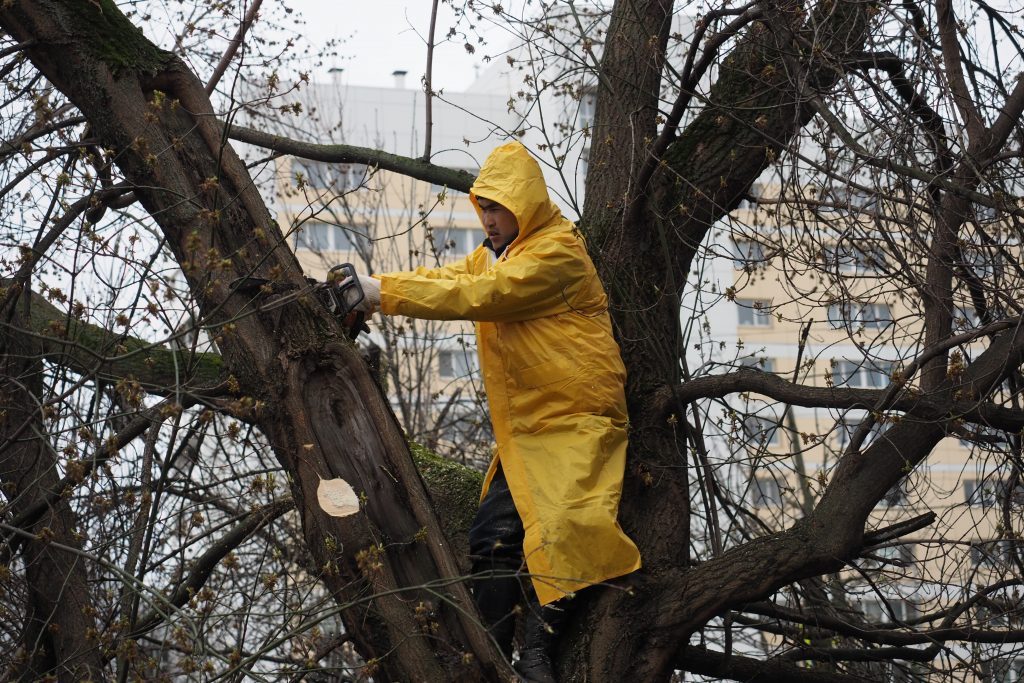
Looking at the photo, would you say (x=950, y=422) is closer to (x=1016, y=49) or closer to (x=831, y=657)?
(x=831, y=657)

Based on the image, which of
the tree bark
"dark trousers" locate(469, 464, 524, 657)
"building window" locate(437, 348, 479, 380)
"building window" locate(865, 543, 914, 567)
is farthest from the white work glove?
"building window" locate(865, 543, 914, 567)

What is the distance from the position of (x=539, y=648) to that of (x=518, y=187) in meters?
1.62

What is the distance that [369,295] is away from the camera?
347 cm

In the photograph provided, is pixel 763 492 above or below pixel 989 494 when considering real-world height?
above

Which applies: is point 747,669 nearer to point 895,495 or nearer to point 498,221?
point 895,495

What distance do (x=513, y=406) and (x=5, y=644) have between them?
7.78 feet

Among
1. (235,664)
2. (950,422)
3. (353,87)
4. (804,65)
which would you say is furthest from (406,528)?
(353,87)

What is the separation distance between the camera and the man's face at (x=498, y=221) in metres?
4.04

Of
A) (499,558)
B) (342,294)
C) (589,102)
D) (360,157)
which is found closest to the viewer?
(342,294)

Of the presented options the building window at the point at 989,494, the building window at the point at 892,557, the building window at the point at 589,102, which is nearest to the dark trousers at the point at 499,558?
the building window at the point at 892,557

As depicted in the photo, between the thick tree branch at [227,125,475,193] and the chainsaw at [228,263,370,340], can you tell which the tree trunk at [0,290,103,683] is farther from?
the thick tree branch at [227,125,475,193]

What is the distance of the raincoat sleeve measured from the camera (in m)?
3.54

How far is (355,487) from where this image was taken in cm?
320

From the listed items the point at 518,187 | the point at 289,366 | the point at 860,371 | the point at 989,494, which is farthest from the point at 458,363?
the point at 289,366
